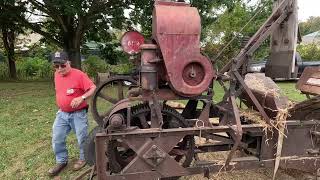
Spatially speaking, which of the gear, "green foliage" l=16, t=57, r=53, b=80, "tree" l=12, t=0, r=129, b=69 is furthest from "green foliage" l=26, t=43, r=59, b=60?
the gear

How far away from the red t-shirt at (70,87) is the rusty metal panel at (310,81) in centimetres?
283

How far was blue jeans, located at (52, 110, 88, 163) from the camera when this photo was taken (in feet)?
17.4

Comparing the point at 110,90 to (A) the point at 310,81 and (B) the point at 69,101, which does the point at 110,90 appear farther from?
(A) the point at 310,81

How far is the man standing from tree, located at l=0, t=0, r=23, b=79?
764cm

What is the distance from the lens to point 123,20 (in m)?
13.8

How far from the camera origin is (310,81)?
4.70 meters

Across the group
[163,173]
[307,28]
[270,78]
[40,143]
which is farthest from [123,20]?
[307,28]

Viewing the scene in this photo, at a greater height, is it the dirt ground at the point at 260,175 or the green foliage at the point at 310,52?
the green foliage at the point at 310,52

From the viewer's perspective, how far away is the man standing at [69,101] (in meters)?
5.21

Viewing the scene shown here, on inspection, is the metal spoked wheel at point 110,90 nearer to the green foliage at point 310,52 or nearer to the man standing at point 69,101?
the man standing at point 69,101

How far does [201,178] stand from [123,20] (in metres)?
9.69

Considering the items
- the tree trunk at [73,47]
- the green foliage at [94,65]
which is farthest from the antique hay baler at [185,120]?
the green foliage at [94,65]

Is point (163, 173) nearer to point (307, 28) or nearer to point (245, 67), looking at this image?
point (245, 67)

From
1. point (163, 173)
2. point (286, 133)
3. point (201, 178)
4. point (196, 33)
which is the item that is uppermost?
point (196, 33)
